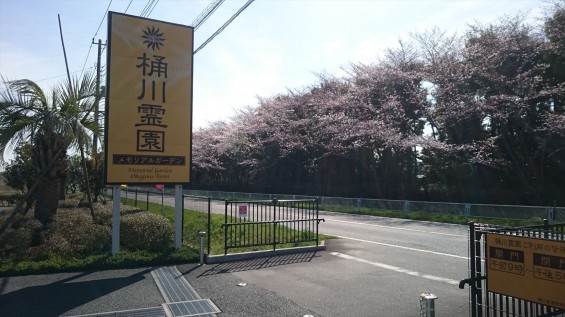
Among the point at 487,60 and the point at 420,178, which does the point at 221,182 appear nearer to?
the point at 420,178

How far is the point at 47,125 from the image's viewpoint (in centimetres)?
1146

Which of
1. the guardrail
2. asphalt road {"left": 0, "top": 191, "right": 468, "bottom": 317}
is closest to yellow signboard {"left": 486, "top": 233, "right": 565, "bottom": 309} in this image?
asphalt road {"left": 0, "top": 191, "right": 468, "bottom": 317}

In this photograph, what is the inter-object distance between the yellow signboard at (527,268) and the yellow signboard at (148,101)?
774 cm

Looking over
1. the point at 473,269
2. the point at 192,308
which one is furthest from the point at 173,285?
the point at 473,269

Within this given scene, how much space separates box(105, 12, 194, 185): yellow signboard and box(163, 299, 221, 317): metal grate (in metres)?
4.47

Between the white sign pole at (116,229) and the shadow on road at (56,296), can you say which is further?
the white sign pole at (116,229)

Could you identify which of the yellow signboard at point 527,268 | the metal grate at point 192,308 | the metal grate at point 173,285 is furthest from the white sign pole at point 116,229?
the yellow signboard at point 527,268

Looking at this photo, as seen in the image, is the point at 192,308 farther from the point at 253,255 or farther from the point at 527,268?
the point at 527,268

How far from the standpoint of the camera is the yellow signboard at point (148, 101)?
1027 centimetres

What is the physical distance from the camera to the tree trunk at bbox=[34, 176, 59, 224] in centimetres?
1188

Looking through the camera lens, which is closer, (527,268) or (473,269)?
(527,268)

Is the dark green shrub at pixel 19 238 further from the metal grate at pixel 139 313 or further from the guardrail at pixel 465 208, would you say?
the guardrail at pixel 465 208

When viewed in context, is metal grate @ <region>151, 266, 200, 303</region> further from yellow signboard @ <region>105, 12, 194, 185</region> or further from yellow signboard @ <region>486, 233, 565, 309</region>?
yellow signboard @ <region>486, 233, 565, 309</region>

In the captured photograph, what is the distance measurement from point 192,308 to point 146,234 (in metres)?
5.14
